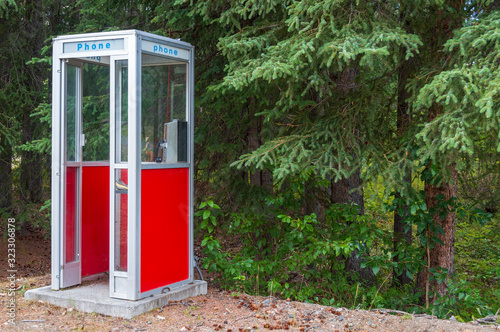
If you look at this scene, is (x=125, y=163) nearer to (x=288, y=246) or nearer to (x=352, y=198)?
(x=288, y=246)

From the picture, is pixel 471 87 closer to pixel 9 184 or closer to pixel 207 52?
pixel 207 52

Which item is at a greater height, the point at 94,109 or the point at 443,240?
the point at 94,109

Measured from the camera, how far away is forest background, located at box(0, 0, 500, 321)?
172 inches

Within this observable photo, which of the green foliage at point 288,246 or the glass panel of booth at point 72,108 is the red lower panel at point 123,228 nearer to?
the glass panel of booth at point 72,108

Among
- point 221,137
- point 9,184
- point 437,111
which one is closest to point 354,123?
point 437,111

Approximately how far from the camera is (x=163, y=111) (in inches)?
205

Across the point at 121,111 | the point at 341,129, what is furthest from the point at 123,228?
the point at 341,129

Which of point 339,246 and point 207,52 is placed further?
point 207,52

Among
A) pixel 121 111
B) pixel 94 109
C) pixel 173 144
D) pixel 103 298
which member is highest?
pixel 94 109

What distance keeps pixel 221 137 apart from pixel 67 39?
288 centimetres

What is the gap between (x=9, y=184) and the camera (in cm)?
1093

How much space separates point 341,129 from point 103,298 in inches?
126

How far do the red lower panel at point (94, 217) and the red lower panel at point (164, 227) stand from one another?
3.42 feet

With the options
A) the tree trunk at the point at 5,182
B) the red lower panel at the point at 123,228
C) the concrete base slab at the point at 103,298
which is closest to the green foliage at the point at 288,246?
the concrete base slab at the point at 103,298
